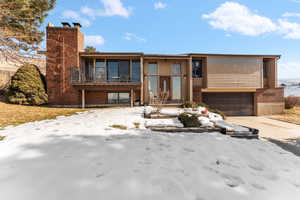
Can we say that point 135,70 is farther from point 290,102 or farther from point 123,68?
point 290,102

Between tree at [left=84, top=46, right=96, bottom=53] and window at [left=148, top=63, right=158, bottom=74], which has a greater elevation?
tree at [left=84, top=46, right=96, bottom=53]

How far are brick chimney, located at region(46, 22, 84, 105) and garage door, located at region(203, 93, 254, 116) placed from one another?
1188 centimetres

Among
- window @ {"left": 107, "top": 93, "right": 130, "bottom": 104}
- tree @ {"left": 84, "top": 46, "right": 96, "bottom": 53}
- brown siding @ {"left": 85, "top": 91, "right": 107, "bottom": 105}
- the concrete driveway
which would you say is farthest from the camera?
tree @ {"left": 84, "top": 46, "right": 96, "bottom": 53}

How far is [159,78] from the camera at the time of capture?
1210 cm

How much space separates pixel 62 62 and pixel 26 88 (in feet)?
9.98

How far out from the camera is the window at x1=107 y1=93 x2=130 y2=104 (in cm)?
1170

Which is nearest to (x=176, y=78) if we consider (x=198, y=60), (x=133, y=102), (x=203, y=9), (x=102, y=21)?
(x=198, y=60)

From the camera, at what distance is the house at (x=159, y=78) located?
10.5 meters

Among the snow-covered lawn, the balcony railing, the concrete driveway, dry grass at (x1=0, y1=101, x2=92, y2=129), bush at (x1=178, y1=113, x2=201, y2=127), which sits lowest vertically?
the concrete driveway

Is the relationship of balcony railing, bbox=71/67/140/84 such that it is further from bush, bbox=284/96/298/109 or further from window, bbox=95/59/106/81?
bush, bbox=284/96/298/109

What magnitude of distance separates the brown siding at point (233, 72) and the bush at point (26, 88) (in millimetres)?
13913

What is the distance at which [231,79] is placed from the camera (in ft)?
39.7

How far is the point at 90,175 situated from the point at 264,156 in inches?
131

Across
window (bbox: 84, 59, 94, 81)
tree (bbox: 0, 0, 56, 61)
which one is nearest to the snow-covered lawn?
tree (bbox: 0, 0, 56, 61)
